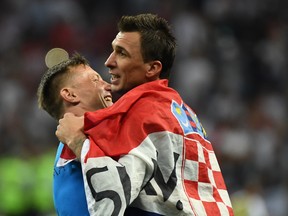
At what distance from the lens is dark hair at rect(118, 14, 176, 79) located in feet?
14.2

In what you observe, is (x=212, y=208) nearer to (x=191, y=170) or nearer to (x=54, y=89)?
(x=191, y=170)

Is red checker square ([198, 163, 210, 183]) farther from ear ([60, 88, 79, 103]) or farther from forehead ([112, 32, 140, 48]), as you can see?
ear ([60, 88, 79, 103])

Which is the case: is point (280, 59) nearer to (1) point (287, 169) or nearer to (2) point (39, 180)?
(1) point (287, 169)

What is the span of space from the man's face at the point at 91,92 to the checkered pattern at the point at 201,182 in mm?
650

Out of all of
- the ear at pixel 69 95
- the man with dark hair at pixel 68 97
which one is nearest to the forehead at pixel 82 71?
the man with dark hair at pixel 68 97

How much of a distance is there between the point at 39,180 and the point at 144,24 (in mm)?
6772

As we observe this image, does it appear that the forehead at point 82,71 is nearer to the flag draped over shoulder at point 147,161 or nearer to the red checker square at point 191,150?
the flag draped over shoulder at point 147,161

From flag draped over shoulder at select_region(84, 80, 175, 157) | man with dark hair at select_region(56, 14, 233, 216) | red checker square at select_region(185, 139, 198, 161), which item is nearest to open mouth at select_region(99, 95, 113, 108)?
man with dark hair at select_region(56, 14, 233, 216)

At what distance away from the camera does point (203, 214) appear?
414 cm

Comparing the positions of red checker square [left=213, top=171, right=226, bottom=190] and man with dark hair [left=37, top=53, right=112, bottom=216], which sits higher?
man with dark hair [left=37, top=53, right=112, bottom=216]

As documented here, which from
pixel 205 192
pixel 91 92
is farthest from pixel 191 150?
pixel 91 92

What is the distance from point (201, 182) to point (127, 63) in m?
0.66

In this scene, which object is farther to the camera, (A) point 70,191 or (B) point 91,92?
(B) point 91,92

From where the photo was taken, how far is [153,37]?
432 centimetres
